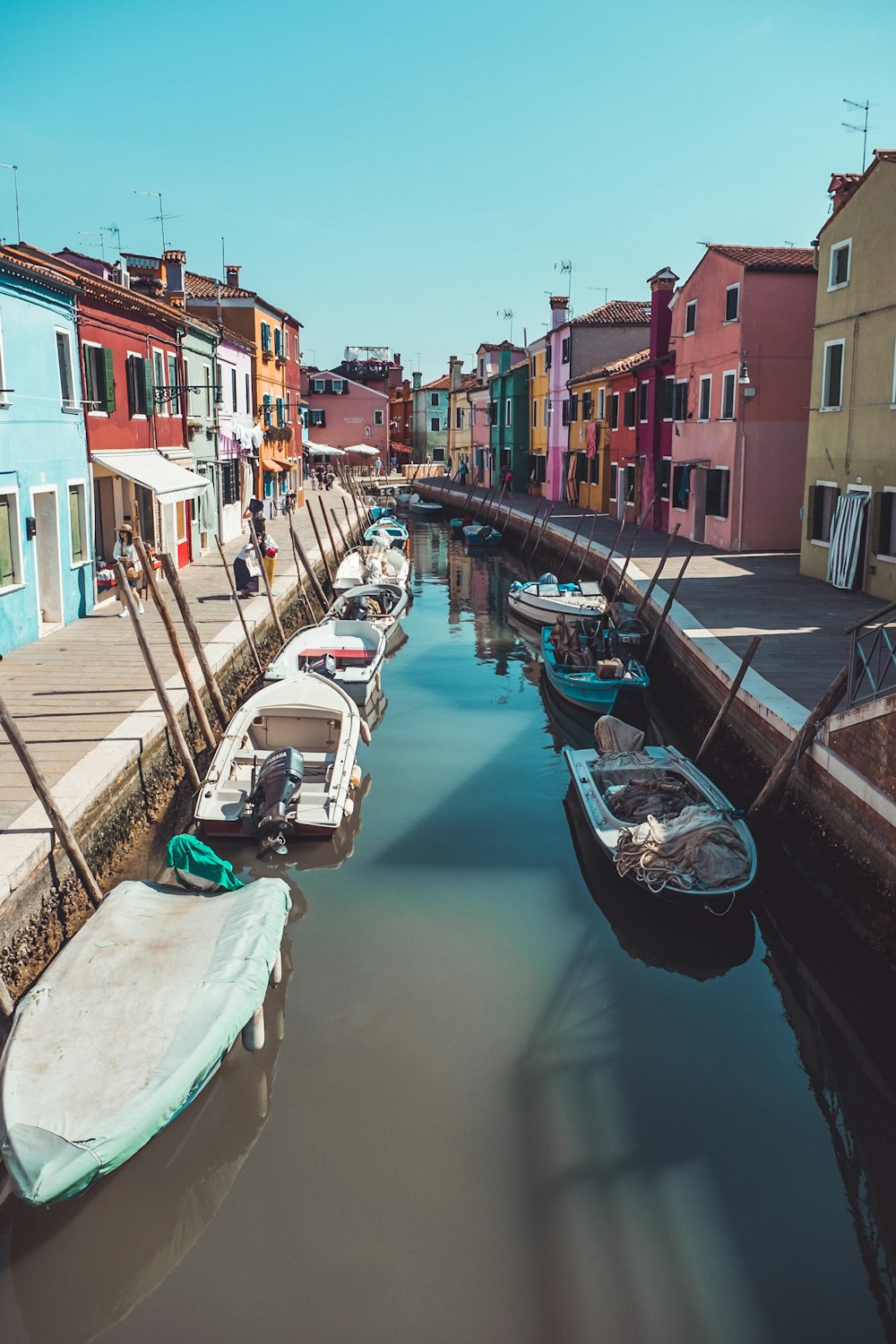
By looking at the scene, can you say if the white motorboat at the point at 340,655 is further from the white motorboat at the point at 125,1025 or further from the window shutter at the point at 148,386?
the white motorboat at the point at 125,1025

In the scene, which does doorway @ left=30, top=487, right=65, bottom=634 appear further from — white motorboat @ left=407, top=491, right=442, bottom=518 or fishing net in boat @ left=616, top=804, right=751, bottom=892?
white motorboat @ left=407, top=491, right=442, bottom=518

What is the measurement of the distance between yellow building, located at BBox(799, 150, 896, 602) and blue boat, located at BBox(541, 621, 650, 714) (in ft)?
16.3

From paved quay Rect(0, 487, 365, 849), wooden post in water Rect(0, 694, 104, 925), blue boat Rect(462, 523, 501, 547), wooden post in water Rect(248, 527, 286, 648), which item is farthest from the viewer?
blue boat Rect(462, 523, 501, 547)

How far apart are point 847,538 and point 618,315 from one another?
25.0 meters

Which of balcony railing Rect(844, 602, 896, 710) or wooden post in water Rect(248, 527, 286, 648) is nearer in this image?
balcony railing Rect(844, 602, 896, 710)

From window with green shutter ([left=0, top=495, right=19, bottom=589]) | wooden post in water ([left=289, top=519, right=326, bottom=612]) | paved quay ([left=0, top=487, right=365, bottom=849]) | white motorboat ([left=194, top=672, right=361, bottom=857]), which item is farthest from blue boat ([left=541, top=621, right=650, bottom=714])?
window with green shutter ([left=0, top=495, right=19, bottom=589])

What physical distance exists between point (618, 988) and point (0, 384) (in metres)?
11.0

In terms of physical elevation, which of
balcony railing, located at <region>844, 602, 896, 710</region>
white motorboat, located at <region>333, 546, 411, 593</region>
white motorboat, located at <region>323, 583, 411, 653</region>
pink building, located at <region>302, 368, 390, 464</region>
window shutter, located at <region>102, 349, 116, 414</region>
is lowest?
white motorboat, located at <region>323, 583, 411, 653</region>

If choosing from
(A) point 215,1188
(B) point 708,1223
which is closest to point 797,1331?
(B) point 708,1223

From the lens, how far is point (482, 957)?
9.06 meters

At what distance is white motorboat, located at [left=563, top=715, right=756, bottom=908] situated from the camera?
9.37 metres

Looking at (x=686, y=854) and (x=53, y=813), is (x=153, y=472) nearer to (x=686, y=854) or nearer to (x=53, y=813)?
(x=53, y=813)

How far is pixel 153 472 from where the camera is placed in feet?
67.0

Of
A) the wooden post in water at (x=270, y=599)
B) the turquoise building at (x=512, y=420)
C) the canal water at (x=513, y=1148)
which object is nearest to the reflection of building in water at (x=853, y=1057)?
the canal water at (x=513, y=1148)
